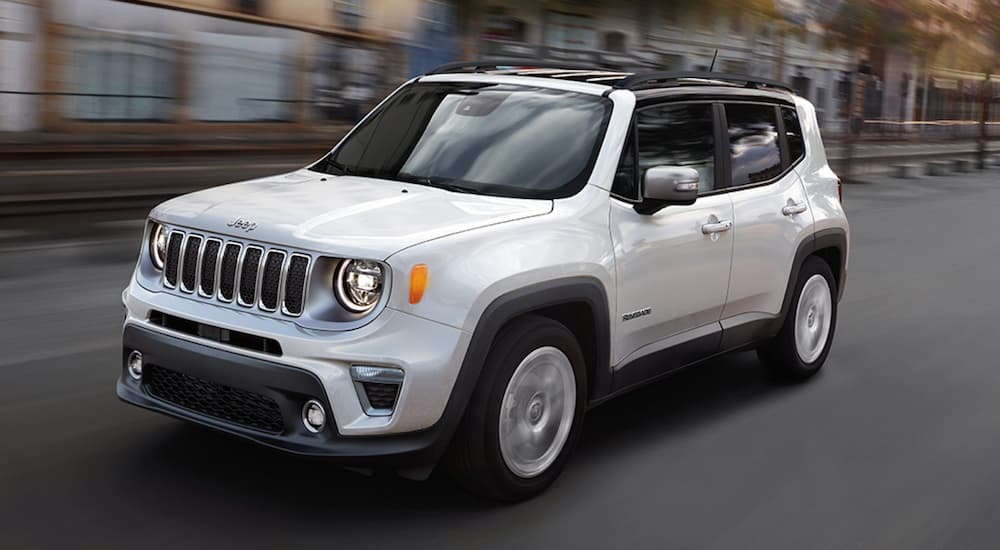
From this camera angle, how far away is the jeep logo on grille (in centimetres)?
423

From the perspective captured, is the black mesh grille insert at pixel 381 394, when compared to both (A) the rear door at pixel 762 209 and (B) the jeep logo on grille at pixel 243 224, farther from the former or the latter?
(A) the rear door at pixel 762 209

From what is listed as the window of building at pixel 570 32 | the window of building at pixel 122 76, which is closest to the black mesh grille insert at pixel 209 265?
the window of building at pixel 122 76

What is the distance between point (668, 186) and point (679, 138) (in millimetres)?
664

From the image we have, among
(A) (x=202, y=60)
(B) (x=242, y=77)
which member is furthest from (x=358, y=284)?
(B) (x=242, y=77)

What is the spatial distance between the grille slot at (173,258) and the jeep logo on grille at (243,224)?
272 mm

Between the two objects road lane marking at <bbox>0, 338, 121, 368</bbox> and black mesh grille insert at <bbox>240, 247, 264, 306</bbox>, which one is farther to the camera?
road lane marking at <bbox>0, 338, 121, 368</bbox>

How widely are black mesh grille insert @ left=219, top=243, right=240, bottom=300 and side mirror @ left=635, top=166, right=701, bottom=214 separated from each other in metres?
1.68

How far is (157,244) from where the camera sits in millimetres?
4668

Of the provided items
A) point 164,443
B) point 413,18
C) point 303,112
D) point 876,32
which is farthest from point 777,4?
point 164,443

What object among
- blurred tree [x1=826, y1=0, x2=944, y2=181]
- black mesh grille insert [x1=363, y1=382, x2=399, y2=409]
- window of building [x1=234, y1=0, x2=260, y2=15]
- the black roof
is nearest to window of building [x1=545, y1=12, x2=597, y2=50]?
window of building [x1=234, y1=0, x2=260, y2=15]

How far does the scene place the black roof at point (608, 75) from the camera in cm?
543

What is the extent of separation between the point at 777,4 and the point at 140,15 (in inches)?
511

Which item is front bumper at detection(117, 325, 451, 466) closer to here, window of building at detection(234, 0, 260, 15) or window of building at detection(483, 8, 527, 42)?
window of building at detection(234, 0, 260, 15)

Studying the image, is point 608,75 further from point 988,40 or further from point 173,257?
point 988,40
